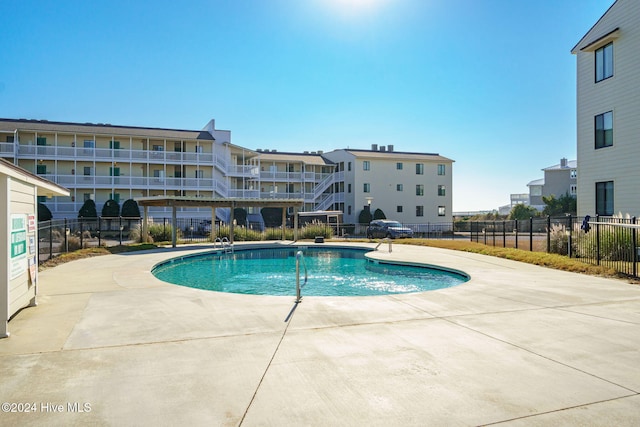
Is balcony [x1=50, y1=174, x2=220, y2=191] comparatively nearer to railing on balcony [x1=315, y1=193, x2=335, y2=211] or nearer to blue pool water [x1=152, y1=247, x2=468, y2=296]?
railing on balcony [x1=315, y1=193, x2=335, y2=211]

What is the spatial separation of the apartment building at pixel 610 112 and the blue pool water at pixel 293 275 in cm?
1015

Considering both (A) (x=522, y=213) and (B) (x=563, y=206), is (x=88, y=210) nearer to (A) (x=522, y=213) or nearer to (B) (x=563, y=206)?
(A) (x=522, y=213)

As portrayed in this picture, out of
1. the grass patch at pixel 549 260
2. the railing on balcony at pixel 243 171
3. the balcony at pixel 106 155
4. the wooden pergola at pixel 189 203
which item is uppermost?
the balcony at pixel 106 155

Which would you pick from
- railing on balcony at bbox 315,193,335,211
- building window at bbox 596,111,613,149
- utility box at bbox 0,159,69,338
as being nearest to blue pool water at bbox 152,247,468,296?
utility box at bbox 0,159,69,338

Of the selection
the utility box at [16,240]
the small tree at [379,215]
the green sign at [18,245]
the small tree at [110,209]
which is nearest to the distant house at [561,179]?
the small tree at [379,215]

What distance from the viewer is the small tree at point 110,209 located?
36719 millimetres

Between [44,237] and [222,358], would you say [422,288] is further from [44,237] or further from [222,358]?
[44,237]

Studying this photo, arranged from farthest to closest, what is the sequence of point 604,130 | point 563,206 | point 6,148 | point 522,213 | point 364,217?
point 522,213, point 364,217, point 563,206, point 6,148, point 604,130

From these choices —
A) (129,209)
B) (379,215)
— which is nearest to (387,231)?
(379,215)

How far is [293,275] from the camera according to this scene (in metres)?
15.7

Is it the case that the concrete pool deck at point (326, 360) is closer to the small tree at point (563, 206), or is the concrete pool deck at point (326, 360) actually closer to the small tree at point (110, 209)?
the small tree at point (110, 209)

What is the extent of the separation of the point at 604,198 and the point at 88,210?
38.3 m

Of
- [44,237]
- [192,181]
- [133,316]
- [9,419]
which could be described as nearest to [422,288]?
[133,316]

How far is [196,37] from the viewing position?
16.9 metres
